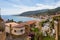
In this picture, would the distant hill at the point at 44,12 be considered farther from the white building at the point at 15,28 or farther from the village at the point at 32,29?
the white building at the point at 15,28

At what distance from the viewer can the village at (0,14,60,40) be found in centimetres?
Result: 261

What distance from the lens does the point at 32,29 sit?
2.67 m

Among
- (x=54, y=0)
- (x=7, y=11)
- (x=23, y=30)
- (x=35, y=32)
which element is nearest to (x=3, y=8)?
(x=7, y=11)

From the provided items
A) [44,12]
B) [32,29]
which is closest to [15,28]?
[32,29]

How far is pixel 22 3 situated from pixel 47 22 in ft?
1.79

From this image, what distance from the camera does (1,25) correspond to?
2604 millimetres

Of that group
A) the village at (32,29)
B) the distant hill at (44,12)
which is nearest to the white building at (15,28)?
the village at (32,29)

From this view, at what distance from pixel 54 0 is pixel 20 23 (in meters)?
0.71

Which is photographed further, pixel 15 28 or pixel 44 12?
pixel 44 12

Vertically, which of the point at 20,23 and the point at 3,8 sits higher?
the point at 3,8

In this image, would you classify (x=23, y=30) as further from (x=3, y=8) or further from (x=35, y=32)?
(x=3, y=8)

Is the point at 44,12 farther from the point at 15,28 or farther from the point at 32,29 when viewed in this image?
the point at 15,28

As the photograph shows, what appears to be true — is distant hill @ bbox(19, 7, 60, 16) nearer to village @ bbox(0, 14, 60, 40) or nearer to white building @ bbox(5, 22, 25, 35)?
village @ bbox(0, 14, 60, 40)

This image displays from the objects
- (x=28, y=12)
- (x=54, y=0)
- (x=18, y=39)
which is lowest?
(x=18, y=39)
